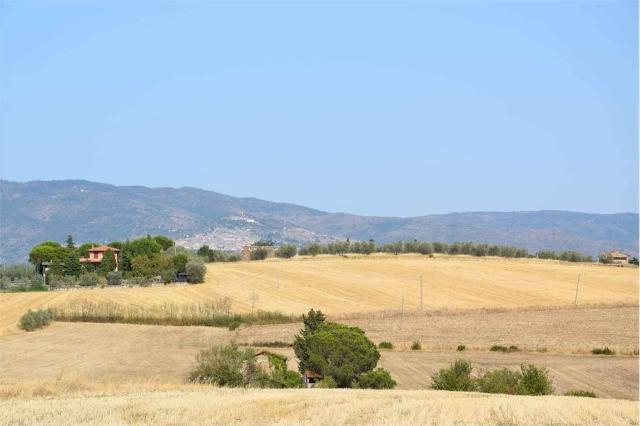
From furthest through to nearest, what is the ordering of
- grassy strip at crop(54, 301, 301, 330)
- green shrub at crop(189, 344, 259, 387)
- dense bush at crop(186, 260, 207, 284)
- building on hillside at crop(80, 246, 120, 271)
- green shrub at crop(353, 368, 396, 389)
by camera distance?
building on hillside at crop(80, 246, 120, 271)
dense bush at crop(186, 260, 207, 284)
grassy strip at crop(54, 301, 301, 330)
green shrub at crop(189, 344, 259, 387)
green shrub at crop(353, 368, 396, 389)

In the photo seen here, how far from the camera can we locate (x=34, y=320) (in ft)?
253

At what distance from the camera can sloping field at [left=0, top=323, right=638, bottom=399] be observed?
51.6 metres

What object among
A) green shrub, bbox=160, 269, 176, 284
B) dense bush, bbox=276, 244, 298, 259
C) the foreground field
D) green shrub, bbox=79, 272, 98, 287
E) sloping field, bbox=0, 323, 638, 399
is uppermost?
dense bush, bbox=276, 244, 298, 259

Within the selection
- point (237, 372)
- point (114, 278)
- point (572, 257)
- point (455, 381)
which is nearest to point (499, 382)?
point (455, 381)

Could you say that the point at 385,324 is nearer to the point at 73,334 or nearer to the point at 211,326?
the point at 211,326

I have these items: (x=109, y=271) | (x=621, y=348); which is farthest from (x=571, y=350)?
(x=109, y=271)

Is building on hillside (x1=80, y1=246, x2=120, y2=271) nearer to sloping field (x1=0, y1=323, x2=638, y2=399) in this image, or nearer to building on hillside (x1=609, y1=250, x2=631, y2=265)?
sloping field (x1=0, y1=323, x2=638, y2=399)

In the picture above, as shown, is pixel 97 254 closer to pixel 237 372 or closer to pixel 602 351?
pixel 602 351

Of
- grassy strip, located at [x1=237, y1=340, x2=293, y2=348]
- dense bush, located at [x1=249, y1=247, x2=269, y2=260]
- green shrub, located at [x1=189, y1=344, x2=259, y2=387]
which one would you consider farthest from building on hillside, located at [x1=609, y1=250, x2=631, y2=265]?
green shrub, located at [x1=189, y1=344, x2=259, y2=387]

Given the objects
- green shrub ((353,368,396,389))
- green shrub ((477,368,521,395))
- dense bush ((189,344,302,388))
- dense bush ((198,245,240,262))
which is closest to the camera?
green shrub ((477,368,521,395))

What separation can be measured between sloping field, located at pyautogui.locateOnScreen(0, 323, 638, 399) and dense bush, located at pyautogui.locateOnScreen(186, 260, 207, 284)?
2754cm

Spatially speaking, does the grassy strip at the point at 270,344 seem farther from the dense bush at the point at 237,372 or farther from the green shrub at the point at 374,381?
the green shrub at the point at 374,381

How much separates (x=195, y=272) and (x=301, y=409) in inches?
2995

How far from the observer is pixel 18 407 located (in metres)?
30.4
